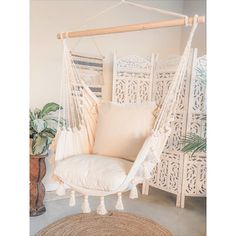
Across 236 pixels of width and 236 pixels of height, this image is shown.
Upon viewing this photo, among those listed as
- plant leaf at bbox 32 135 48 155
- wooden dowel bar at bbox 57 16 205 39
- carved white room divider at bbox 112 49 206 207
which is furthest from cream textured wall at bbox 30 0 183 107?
wooden dowel bar at bbox 57 16 205 39

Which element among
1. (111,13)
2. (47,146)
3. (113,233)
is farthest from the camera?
(111,13)

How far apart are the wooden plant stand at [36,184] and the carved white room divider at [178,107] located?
101 cm

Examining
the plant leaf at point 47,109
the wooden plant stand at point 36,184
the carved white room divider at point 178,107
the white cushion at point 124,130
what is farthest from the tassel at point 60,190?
the carved white room divider at point 178,107

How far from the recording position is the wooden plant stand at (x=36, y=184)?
2.49 meters

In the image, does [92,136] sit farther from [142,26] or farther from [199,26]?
[199,26]

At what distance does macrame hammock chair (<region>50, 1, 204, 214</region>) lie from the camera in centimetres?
177

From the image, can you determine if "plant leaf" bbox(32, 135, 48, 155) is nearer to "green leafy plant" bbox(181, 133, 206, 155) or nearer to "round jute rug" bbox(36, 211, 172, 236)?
"round jute rug" bbox(36, 211, 172, 236)

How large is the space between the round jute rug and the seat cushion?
594 mm

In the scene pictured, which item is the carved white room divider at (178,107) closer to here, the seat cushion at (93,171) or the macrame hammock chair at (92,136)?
the macrame hammock chair at (92,136)

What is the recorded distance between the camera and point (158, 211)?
8.82 feet

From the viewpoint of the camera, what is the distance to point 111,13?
129 inches
